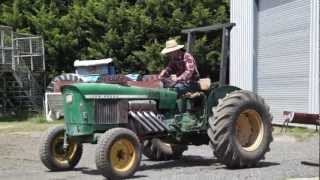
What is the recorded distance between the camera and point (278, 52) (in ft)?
72.1

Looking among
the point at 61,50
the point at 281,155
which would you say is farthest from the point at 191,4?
the point at 281,155

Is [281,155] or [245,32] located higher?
[245,32]

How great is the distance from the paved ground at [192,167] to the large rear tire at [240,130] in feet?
0.79

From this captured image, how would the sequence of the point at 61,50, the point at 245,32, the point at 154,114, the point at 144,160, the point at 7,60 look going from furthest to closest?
the point at 61,50
the point at 7,60
the point at 245,32
the point at 144,160
the point at 154,114

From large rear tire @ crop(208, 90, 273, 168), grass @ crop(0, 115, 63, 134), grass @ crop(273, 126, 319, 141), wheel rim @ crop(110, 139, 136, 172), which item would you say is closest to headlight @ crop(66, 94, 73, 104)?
wheel rim @ crop(110, 139, 136, 172)

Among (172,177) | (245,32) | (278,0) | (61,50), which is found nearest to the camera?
(172,177)

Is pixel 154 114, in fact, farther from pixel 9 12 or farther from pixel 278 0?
pixel 9 12

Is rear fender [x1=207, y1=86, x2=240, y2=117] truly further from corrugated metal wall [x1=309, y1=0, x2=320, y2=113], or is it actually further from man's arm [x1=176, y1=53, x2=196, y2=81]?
corrugated metal wall [x1=309, y1=0, x2=320, y2=113]

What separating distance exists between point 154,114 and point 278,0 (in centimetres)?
1143

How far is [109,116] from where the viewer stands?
11117 mm

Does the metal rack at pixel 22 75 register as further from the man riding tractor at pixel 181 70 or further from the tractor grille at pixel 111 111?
the tractor grille at pixel 111 111

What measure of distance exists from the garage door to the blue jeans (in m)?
9.05

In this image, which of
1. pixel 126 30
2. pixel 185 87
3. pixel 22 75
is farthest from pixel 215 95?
pixel 22 75

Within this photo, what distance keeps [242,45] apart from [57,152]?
43.2 ft
